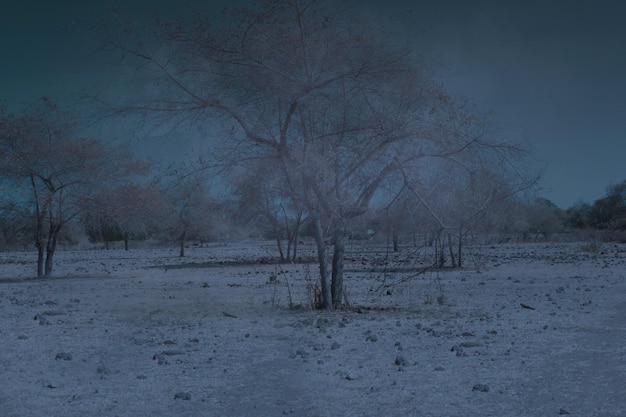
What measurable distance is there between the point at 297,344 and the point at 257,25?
545 cm

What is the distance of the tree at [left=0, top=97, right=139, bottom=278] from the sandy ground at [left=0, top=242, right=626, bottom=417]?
360 inches

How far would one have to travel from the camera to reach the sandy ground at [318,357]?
552 centimetres

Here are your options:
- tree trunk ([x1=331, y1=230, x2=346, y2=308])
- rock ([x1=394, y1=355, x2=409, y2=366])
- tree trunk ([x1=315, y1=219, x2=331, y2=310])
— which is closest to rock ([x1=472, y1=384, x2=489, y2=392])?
rock ([x1=394, y1=355, x2=409, y2=366])

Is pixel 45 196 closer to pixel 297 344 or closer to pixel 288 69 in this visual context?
pixel 288 69

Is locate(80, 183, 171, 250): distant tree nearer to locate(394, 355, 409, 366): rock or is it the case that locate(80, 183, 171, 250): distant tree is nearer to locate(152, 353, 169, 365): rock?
locate(152, 353, 169, 365): rock

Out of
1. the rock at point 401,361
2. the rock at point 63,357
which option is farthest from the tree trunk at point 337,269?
the rock at point 63,357

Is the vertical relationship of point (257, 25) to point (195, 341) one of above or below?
above

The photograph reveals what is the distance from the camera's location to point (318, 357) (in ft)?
25.0

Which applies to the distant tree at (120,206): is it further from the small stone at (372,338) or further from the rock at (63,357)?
the rock at (63,357)

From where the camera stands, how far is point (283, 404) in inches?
218

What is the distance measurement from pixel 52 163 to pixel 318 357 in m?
18.1

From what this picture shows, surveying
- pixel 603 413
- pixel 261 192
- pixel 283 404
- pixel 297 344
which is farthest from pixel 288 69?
pixel 603 413

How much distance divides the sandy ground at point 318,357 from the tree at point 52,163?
30.0 feet

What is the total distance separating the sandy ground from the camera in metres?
5.52
